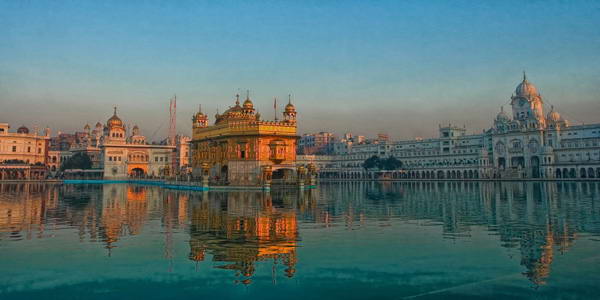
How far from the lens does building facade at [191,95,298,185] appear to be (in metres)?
50.9

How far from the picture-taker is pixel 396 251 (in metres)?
11.6

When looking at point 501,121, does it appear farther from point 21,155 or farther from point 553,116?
point 21,155

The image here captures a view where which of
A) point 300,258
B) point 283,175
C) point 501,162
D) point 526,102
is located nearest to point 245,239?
point 300,258

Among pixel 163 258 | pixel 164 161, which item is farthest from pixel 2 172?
pixel 163 258

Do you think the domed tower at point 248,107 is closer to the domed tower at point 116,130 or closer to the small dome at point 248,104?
the small dome at point 248,104

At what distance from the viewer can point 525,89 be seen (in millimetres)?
104062

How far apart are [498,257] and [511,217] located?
9.27 metres

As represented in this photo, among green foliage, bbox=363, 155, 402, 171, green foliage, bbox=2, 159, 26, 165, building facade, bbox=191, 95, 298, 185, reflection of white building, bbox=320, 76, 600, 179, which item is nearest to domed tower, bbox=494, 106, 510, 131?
reflection of white building, bbox=320, 76, 600, 179

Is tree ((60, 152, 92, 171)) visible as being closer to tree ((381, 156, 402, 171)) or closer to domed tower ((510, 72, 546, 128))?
tree ((381, 156, 402, 171))

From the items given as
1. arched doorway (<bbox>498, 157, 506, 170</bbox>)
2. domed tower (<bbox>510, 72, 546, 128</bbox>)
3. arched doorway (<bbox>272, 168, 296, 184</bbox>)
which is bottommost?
arched doorway (<bbox>272, 168, 296, 184</bbox>)

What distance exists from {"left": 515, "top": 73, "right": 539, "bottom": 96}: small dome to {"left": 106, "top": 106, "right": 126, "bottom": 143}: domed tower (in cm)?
8934

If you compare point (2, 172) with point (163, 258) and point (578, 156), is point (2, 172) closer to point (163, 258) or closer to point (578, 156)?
point (163, 258)

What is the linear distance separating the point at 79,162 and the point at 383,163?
66425 millimetres

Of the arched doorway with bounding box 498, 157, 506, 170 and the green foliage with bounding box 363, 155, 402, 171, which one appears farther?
the green foliage with bounding box 363, 155, 402, 171
